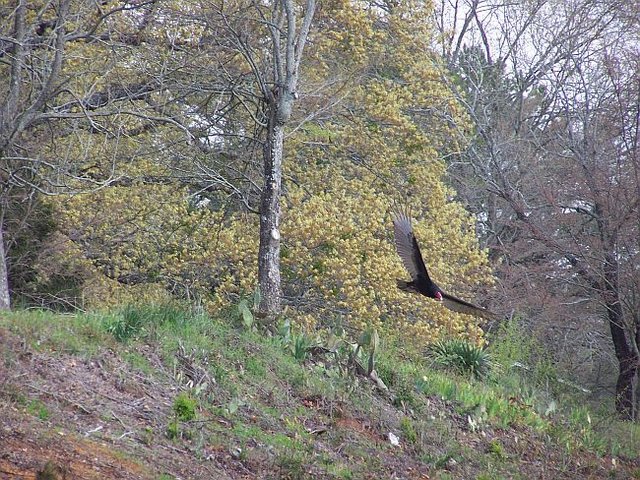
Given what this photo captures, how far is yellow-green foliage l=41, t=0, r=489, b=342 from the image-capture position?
1652cm

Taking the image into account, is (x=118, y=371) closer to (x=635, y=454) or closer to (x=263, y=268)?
(x=263, y=268)

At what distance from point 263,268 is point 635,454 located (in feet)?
16.7

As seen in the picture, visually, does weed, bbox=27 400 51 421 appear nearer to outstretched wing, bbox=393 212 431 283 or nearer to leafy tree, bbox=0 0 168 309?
outstretched wing, bbox=393 212 431 283

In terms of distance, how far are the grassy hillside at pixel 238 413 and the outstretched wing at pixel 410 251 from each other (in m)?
1.28

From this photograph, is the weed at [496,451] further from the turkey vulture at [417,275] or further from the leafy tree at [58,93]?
the leafy tree at [58,93]

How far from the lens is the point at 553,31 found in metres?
27.2

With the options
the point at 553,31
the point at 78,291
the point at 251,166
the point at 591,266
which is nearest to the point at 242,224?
the point at 251,166

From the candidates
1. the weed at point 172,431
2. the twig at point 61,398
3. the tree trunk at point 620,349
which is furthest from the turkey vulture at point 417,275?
the tree trunk at point 620,349

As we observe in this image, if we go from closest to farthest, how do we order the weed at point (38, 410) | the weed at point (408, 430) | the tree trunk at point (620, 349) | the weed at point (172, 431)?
1. the weed at point (38, 410)
2. the weed at point (172, 431)
3. the weed at point (408, 430)
4. the tree trunk at point (620, 349)

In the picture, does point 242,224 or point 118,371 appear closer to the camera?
point 118,371

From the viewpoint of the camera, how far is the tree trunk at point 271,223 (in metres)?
12.5

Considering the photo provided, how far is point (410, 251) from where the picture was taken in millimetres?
10039

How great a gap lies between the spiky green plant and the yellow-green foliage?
1.90 meters

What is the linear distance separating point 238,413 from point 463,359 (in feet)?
20.5
